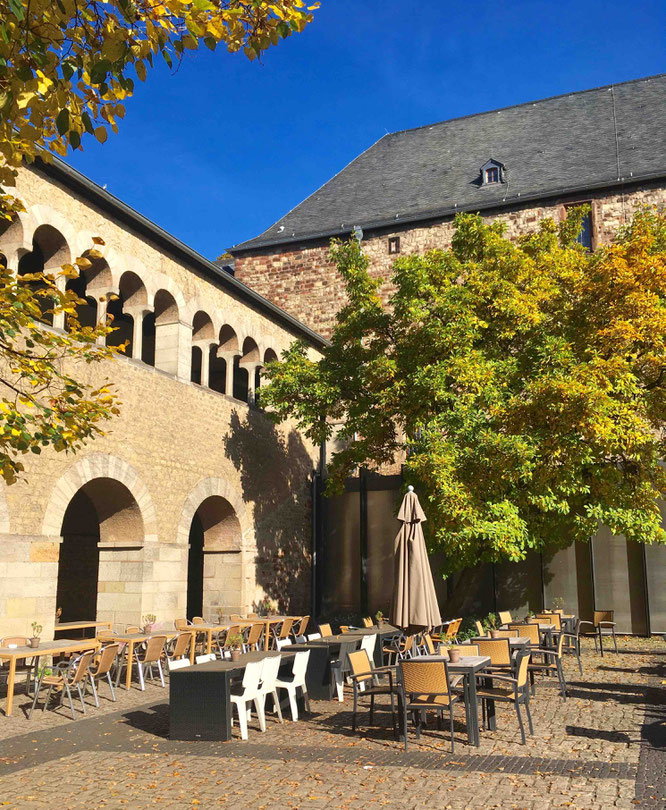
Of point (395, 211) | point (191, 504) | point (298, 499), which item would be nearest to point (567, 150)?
point (395, 211)

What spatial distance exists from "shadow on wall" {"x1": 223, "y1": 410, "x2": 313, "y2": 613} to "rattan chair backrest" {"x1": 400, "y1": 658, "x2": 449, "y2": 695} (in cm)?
890

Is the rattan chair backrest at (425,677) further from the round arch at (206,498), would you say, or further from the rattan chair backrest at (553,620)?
the round arch at (206,498)

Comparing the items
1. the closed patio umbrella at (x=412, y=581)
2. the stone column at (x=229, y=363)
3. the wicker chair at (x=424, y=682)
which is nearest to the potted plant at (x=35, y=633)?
the closed patio umbrella at (x=412, y=581)

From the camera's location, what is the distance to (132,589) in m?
12.6

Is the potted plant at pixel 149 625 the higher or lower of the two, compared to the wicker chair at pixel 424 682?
higher

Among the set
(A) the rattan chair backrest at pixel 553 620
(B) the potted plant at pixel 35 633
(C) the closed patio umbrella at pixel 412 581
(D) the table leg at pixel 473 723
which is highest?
(C) the closed patio umbrella at pixel 412 581

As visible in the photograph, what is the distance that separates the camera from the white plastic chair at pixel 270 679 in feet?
25.5

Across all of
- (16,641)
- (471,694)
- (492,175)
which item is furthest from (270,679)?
(492,175)

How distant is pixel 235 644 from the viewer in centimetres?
1011

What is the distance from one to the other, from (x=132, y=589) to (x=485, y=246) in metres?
8.39

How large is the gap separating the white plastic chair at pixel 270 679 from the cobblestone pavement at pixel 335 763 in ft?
0.74

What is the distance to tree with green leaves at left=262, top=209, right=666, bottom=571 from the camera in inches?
488

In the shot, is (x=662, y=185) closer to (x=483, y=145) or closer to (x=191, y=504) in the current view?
(x=483, y=145)

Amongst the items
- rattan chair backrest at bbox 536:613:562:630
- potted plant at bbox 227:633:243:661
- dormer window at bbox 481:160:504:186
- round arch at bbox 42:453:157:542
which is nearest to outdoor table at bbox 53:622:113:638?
round arch at bbox 42:453:157:542
